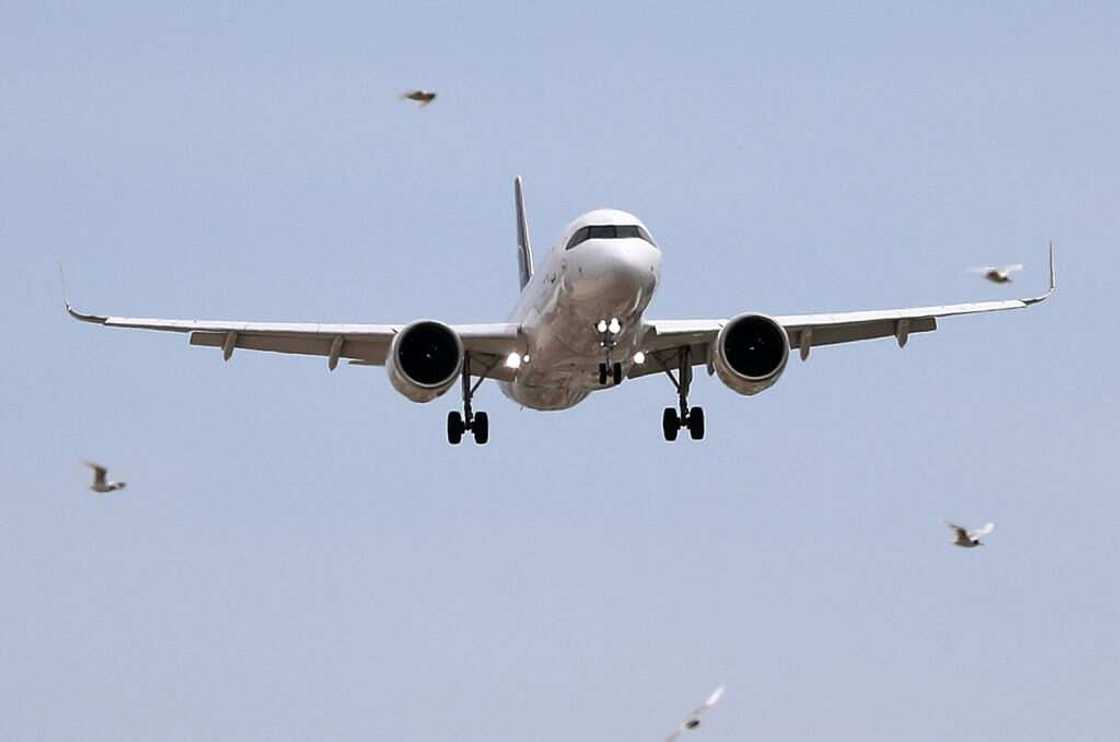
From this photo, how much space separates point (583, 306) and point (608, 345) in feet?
3.39

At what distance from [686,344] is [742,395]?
2.41 metres

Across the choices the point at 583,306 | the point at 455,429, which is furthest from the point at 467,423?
the point at 583,306

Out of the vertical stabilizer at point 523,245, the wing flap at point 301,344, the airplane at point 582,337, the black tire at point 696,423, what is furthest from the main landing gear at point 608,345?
the vertical stabilizer at point 523,245

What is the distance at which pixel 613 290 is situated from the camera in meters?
34.0

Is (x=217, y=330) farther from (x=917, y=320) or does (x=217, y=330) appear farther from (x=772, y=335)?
(x=917, y=320)

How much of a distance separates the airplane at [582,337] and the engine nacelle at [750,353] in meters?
0.02

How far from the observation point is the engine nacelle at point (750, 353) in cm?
3738

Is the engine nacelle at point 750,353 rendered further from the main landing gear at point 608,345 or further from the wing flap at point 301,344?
the wing flap at point 301,344

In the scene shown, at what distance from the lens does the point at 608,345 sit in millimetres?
35438

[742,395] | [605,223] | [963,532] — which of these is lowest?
[963,532]

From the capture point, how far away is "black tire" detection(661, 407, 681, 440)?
41469mm

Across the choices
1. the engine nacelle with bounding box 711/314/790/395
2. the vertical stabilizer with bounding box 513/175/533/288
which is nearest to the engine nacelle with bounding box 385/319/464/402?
the engine nacelle with bounding box 711/314/790/395

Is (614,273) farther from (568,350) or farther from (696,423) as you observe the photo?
(696,423)

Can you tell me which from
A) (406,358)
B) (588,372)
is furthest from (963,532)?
(406,358)
